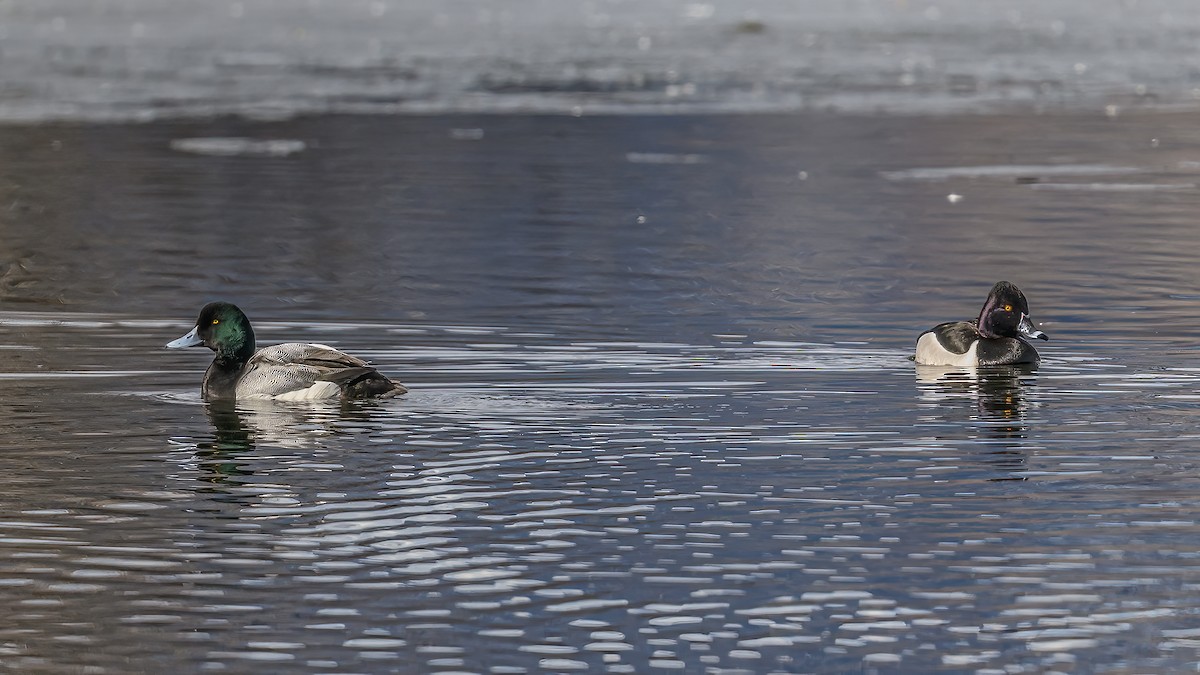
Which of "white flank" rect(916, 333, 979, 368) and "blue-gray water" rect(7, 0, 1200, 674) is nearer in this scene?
"blue-gray water" rect(7, 0, 1200, 674)

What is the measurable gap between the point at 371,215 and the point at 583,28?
19594 millimetres

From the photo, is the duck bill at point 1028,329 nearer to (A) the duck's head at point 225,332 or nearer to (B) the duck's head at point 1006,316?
(B) the duck's head at point 1006,316

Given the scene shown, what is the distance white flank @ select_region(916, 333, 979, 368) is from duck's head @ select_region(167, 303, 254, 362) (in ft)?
12.1

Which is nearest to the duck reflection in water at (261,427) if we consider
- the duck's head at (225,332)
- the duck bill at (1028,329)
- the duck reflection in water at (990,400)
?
the duck's head at (225,332)

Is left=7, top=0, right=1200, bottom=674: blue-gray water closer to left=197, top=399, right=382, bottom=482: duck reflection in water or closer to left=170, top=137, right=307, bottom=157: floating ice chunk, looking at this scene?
left=197, top=399, right=382, bottom=482: duck reflection in water

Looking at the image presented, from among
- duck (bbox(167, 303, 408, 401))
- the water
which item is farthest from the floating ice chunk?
duck (bbox(167, 303, 408, 401))

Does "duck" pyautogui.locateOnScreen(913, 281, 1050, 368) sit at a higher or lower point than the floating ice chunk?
lower

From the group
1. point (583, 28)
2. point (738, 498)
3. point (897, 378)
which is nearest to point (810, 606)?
point (738, 498)

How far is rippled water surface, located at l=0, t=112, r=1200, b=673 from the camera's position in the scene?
6.75m

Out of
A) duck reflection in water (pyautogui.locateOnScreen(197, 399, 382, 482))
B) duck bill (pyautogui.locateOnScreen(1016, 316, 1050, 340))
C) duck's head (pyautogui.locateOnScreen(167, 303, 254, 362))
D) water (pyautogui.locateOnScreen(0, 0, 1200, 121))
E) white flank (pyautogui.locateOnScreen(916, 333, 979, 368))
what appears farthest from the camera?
water (pyautogui.locateOnScreen(0, 0, 1200, 121))

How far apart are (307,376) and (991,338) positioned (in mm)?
3900

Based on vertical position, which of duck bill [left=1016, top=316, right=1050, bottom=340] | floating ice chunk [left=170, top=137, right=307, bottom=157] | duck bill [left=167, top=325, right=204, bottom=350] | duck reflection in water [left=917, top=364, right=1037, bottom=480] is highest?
floating ice chunk [left=170, top=137, right=307, bottom=157]

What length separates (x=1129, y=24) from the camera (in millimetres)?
38844

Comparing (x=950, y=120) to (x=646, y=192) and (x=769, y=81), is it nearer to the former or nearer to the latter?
(x=769, y=81)
